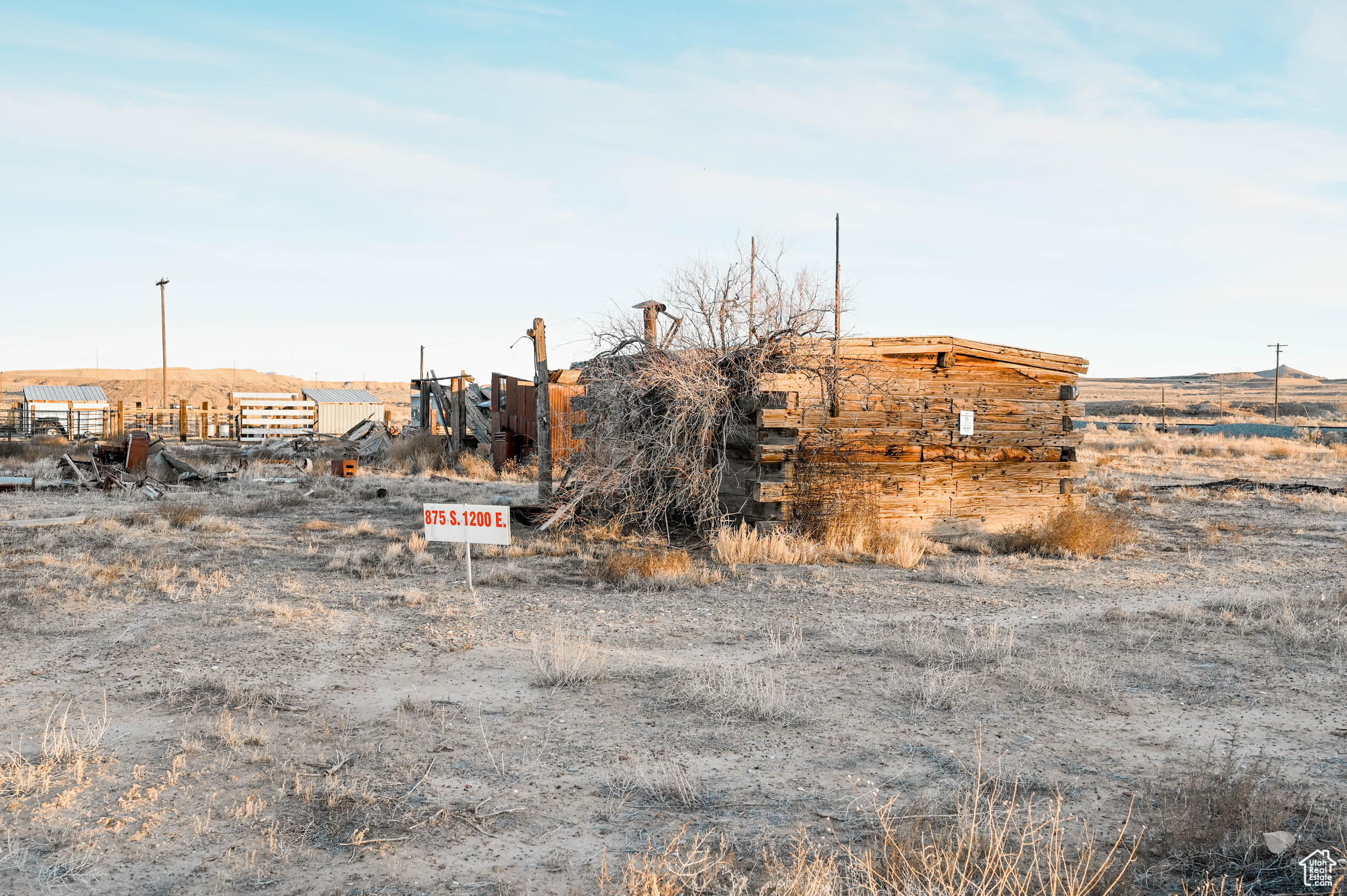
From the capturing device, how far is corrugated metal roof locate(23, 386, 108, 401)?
1859 inches

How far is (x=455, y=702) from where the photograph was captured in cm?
593

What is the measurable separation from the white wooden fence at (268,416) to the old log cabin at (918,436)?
34.4 metres

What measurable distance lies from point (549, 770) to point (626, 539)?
27.4 ft

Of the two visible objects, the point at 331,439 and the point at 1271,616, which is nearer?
the point at 1271,616

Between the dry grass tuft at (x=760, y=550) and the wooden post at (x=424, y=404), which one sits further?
the wooden post at (x=424, y=404)

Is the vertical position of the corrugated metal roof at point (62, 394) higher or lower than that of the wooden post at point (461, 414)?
higher

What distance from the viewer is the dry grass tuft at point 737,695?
18.5 ft

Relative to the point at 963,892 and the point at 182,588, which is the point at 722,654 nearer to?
the point at 963,892

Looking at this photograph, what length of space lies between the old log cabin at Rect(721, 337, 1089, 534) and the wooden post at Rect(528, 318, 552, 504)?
306cm

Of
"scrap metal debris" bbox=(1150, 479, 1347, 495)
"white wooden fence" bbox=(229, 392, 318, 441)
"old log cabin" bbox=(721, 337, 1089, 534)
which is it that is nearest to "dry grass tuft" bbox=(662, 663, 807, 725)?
"old log cabin" bbox=(721, 337, 1089, 534)

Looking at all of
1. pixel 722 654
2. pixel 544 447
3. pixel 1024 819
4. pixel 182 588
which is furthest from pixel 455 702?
pixel 544 447

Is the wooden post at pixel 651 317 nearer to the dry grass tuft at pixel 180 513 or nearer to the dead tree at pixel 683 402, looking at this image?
the dead tree at pixel 683 402

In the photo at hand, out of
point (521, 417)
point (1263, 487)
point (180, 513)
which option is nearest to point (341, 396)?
point (521, 417)

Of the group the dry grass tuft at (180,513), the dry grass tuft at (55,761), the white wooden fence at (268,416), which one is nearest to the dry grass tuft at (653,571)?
the dry grass tuft at (55,761)
